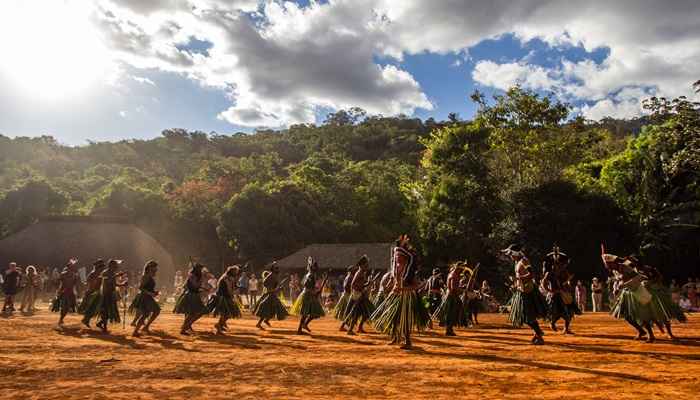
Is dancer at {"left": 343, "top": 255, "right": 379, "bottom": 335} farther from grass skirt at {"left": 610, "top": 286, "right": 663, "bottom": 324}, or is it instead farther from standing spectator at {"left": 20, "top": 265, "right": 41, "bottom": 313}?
standing spectator at {"left": 20, "top": 265, "right": 41, "bottom": 313}

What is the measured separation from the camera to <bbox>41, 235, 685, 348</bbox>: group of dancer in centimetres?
1085

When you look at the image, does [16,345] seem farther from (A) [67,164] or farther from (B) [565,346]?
(A) [67,164]

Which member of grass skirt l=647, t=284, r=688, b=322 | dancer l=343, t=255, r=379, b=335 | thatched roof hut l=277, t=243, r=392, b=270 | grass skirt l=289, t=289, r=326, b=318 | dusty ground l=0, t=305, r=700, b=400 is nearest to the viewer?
dusty ground l=0, t=305, r=700, b=400

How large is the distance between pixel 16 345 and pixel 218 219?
41542 millimetres

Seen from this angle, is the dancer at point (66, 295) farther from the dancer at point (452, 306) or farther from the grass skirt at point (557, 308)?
the grass skirt at point (557, 308)

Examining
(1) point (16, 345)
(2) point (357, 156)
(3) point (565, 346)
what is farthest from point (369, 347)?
(2) point (357, 156)

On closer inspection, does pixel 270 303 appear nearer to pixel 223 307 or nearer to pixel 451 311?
pixel 223 307

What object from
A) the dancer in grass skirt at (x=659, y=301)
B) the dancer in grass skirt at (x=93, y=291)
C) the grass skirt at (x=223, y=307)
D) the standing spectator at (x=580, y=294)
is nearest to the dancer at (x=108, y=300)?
the dancer in grass skirt at (x=93, y=291)

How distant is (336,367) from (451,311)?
6191 mm

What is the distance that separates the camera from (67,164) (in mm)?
96062

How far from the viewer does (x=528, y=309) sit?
11180mm

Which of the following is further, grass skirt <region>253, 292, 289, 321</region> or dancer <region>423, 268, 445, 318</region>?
dancer <region>423, 268, 445, 318</region>

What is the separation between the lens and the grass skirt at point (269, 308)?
50.6ft

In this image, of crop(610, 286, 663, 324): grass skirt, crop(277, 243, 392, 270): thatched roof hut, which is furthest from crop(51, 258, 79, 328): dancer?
crop(277, 243, 392, 270): thatched roof hut
